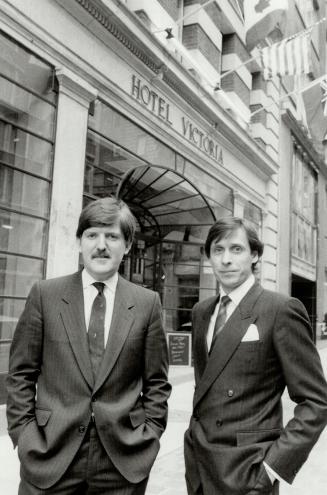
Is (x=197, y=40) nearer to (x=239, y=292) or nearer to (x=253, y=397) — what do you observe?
(x=239, y=292)

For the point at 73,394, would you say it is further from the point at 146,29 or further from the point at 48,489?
the point at 146,29

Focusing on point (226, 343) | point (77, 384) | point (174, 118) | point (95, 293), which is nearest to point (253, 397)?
point (226, 343)

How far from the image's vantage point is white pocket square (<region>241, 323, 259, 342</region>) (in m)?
2.55

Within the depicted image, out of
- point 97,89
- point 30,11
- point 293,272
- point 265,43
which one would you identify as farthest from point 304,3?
point 30,11

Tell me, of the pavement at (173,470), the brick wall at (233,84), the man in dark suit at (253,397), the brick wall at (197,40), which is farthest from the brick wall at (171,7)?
the man in dark suit at (253,397)

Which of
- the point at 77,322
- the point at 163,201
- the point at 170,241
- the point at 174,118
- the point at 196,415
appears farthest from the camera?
the point at 170,241

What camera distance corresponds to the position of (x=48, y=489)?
93.5 inches

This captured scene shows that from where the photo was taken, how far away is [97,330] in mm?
2566

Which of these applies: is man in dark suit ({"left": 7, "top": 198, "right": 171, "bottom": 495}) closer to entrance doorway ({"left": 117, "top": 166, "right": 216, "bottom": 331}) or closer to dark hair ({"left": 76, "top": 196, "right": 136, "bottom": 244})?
dark hair ({"left": 76, "top": 196, "right": 136, "bottom": 244})

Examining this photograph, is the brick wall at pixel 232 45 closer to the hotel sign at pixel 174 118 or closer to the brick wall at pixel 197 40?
the brick wall at pixel 197 40

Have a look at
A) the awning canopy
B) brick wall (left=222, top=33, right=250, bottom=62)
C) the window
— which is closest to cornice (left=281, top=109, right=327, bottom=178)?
brick wall (left=222, top=33, right=250, bottom=62)

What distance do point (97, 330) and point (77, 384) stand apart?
282mm

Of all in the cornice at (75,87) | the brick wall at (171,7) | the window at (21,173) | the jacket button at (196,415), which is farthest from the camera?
the brick wall at (171,7)

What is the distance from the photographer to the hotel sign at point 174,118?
1017 cm
